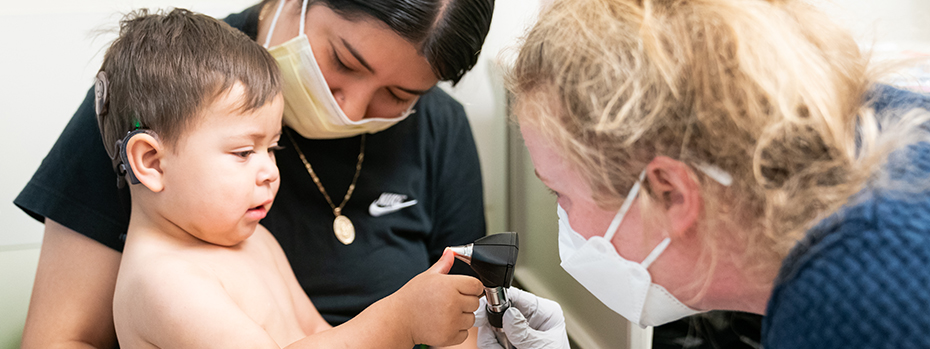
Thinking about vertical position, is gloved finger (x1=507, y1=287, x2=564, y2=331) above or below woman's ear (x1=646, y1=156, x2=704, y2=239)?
below

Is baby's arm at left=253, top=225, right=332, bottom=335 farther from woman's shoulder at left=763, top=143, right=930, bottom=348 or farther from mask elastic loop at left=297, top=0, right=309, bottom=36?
woman's shoulder at left=763, top=143, right=930, bottom=348

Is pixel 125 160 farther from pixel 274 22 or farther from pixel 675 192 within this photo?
pixel 675 192

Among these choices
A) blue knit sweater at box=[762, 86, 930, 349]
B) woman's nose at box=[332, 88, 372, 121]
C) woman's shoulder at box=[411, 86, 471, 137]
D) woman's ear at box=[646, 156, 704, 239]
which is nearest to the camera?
blue knit sweater at box=[762, 86, 930, 349]

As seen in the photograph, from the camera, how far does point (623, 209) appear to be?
2.16 ft

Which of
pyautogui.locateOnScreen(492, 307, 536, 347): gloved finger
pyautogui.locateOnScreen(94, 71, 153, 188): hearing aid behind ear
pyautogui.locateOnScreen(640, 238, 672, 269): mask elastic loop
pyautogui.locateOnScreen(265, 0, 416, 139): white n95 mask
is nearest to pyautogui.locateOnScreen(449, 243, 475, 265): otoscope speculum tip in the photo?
pyautogui.locateOnScreen(492, 307, 536, 347): gloved finger

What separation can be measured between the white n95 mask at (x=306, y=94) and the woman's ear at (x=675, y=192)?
586 millimetres

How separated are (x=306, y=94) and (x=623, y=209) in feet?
1.95

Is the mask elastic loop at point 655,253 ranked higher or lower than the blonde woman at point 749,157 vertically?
lower

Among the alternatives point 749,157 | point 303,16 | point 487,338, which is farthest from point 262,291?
point 749,157

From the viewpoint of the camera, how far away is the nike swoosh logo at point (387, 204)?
1.20 metres

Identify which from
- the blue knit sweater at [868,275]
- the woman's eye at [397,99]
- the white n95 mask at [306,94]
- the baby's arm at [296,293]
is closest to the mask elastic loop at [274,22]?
the white n95 mask at [306,94]

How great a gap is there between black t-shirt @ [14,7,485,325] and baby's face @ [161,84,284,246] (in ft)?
0.61

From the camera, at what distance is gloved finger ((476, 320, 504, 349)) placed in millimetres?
930

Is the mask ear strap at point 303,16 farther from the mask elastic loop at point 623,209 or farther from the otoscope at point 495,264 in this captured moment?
the mask elastic loop at point 623,209
